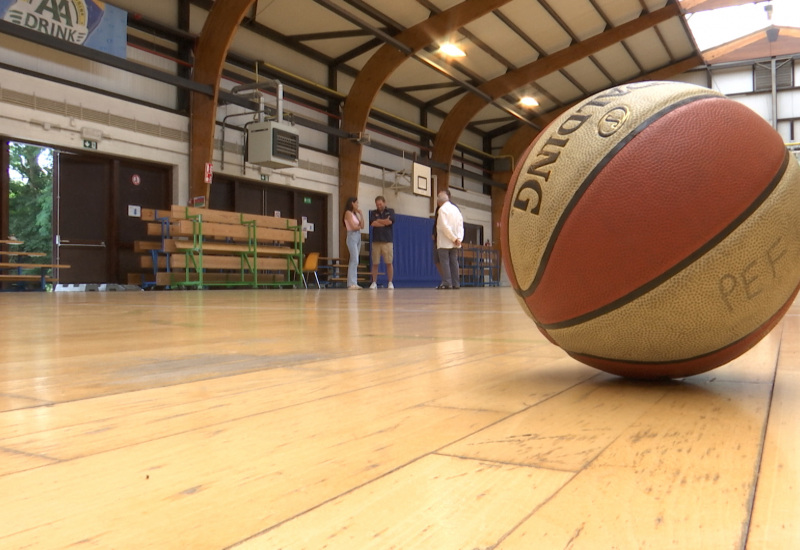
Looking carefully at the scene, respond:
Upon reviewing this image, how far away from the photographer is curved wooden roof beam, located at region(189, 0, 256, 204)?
433 inches

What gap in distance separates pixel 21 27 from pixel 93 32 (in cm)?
118

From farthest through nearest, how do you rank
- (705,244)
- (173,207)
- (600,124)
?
(173,207) → (600,124) → (705,244)

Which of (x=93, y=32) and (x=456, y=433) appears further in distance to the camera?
(x=93, y=32)

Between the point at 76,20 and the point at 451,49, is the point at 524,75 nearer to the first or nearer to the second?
the point at 451,49

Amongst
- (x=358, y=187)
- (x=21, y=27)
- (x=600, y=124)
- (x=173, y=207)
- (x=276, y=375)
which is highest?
(x=21, y=27)

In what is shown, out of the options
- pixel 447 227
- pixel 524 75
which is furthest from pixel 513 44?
pixel 447 227

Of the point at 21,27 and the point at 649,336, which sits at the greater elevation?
the point at 21,27

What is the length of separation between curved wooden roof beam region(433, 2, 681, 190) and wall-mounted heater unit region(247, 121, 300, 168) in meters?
6.30

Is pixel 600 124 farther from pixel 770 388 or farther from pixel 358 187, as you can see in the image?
pixel 358 187

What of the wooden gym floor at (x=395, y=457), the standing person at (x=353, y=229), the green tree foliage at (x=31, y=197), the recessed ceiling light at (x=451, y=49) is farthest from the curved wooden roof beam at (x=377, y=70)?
the wooden gym floor at (x=395, y=457)

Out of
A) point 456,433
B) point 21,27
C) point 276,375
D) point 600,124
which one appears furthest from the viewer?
point 21,27

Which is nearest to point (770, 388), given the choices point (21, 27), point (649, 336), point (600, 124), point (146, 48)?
point (649, 336)

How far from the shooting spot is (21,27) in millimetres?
8953

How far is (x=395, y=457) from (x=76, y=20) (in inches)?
432
